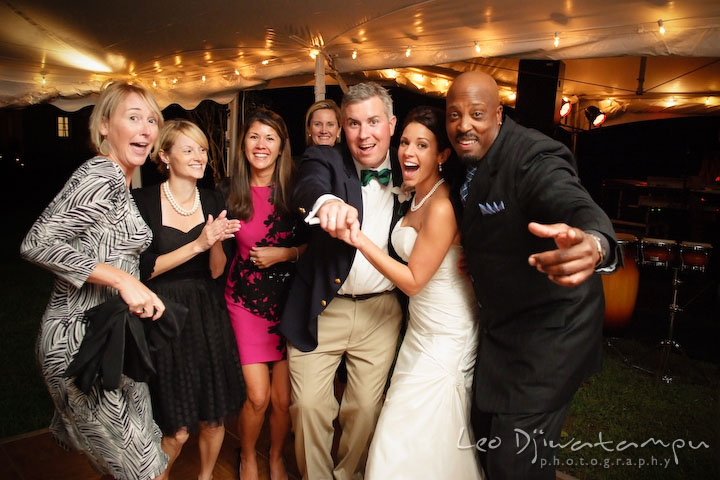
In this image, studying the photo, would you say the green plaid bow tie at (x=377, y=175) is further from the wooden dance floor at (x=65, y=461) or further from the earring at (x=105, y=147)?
the wooden dance floor at (x=65, y=461)

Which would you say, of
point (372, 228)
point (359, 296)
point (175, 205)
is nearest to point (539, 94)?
point (372, 228)

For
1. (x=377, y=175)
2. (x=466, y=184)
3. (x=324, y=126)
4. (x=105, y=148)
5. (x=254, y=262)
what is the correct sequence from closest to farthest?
(x=466, y=184) → (x=105, y=148) → (x=377, y=175) → (x=254, y=262) → (x=324, y=126)

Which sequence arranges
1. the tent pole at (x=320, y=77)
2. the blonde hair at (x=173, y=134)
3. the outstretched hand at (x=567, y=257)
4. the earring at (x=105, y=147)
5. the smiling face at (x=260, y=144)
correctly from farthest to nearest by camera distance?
the tent pole at (x=320, y=77) → the smiling face at (x=260, y=144) → the blonde hair at (x=173, y=134) → the earring at (x=105, y=147) → the outstretched hand at (x=567, y=257)

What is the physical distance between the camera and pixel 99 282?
A: 1.84m

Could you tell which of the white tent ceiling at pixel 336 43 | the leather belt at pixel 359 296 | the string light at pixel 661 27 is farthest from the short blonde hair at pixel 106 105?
the string light at pixel 661 27

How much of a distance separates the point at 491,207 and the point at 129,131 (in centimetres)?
147

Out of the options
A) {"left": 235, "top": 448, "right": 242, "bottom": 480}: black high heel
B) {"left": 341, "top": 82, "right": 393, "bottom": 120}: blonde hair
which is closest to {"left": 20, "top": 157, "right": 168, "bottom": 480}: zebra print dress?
{"left": 235, "top": 448, "right": 242, "bottom": 480}: black high heel

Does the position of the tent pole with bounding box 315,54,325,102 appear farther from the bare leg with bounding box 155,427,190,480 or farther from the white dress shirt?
the bare leg with bounding box 155,427,190,480

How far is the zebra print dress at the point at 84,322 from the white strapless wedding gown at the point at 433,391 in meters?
0.95

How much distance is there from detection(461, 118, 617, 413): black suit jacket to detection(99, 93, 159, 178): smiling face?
A: 136 cm

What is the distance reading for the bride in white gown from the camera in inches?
82.2

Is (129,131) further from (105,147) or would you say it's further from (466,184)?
(466,184)

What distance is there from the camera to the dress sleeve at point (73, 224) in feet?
5.84

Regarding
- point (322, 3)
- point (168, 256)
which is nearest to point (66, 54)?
point (322, 3)
